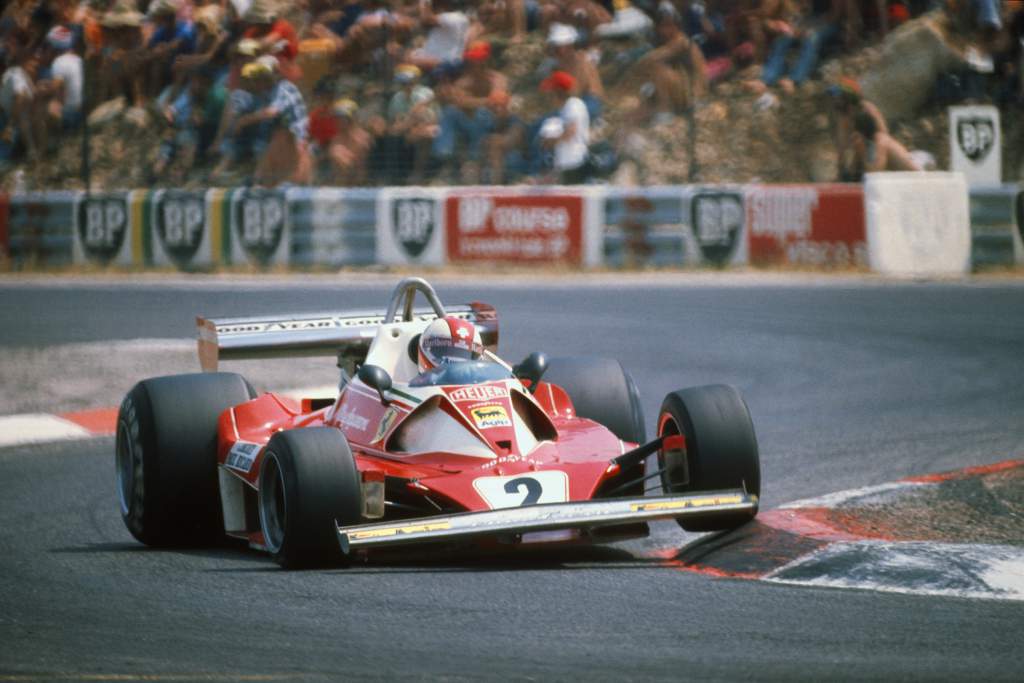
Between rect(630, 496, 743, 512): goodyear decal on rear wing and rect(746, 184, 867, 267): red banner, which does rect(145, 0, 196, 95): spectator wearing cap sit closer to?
rect(746, 184, 867, 267): red banner

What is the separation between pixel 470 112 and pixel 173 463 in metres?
12.4

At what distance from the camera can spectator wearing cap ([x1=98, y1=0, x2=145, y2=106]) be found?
22.6 m

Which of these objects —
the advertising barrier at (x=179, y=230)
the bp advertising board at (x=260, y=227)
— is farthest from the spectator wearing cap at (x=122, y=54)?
the bp advertising board at (x=260, y=227)

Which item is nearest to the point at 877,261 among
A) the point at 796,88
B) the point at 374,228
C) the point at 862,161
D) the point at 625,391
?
the point at 862,161

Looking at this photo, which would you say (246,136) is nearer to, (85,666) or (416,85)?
(416,85)

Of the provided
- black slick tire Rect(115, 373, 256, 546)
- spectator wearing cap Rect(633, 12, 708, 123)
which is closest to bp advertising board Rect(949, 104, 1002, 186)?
spectator wearing cap Rect(633, 12, 708, 123)

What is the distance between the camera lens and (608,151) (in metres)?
19.9

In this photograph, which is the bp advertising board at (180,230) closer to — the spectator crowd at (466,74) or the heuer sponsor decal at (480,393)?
the spectator crowd at (466,74)

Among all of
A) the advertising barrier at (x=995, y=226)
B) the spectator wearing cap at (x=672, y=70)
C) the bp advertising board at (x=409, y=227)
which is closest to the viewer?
the advertising barrier at (x=995, y=226)

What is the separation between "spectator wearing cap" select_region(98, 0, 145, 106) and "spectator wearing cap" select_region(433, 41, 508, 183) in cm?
498

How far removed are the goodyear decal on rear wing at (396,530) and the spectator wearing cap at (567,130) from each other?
42.8ft

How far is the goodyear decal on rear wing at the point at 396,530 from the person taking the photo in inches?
251

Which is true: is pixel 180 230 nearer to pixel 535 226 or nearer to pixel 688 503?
pixel 535 226

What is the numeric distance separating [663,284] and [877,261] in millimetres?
2175
